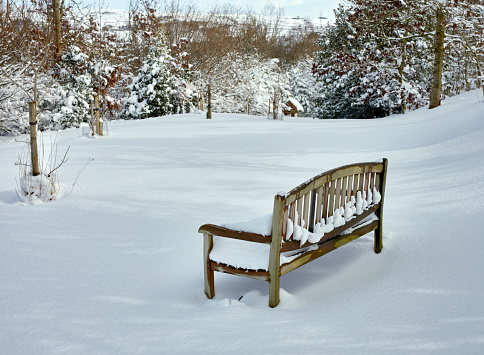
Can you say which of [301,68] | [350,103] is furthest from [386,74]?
[301,68]

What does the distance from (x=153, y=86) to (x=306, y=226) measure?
21.6m

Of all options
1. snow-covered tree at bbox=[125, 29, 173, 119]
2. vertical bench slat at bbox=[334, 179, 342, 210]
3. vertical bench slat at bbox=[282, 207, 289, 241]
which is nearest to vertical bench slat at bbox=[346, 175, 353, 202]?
vertical bench slat at bbox=[334, 179, 342, 210]

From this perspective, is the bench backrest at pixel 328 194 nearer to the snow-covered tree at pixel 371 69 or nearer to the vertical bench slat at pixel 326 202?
the vertical bench slat at pixel 326 202

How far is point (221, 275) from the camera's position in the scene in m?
3.84

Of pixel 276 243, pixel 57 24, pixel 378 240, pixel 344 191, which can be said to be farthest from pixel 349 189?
pixel 57 24

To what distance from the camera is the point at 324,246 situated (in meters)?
3.30

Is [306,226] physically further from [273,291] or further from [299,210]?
[273,291]

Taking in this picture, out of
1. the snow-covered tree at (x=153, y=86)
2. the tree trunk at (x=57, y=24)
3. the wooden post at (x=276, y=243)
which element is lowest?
the wooden post at (x=276, y=243)

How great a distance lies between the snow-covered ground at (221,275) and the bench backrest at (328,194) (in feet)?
2.08

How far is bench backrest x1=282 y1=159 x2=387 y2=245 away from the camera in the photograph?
9.70ft

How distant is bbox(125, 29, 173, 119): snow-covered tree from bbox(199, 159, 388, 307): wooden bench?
21.0 m

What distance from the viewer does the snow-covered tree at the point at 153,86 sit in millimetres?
23250

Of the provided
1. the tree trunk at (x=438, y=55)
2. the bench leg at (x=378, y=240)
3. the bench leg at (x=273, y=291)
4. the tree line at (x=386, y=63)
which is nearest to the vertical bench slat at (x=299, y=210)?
the bench leg at (x=273, y=291)

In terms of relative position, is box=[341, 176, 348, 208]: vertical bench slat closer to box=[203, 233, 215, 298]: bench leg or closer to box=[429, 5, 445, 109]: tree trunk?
box=[203, 233, 215, 298]: bench leg
